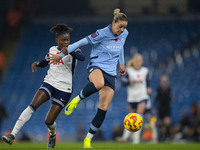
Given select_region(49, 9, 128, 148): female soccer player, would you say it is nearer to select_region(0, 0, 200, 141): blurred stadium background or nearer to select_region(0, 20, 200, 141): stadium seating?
select_region(0, 0, 200, 141): blurred stadium background

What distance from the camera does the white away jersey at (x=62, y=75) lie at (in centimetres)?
768

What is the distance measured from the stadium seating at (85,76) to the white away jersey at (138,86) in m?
4.82

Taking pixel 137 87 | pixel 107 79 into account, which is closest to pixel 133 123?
pixel 107 79

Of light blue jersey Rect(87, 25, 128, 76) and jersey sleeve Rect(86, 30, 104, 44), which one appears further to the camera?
light blue jersey Rect(87, 25, 128, 76)

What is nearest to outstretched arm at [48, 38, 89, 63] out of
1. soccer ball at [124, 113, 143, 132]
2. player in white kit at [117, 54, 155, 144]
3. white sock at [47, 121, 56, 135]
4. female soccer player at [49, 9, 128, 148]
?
female soccer player at [49, 9, 128, 148]

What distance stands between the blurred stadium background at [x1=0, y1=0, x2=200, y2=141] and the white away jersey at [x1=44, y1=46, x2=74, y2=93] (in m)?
8.24

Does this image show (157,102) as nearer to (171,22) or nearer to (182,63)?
(182,63)

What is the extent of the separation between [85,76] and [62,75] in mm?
12242

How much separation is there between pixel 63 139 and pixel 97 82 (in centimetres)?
902

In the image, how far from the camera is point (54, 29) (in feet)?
25.5

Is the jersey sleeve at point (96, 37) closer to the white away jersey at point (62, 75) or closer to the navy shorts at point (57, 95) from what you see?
the white away jersey at point (62, 75)

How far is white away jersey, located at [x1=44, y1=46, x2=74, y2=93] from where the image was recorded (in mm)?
7678

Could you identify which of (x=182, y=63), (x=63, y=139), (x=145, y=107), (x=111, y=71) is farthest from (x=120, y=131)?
(x=111, y=71)

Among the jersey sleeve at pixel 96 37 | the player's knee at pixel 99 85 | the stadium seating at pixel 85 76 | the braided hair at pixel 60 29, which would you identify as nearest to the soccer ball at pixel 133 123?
the player's knee at pixel 99 85
